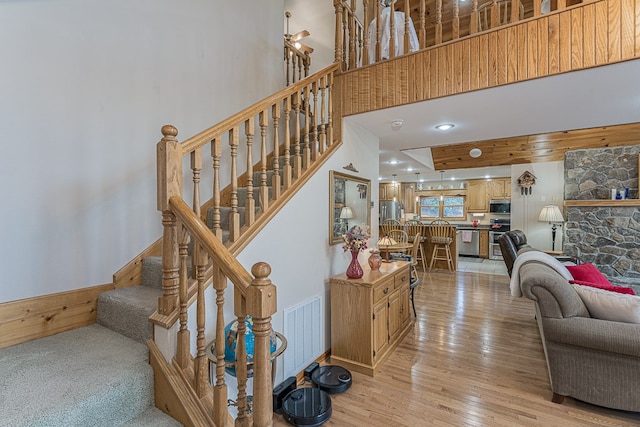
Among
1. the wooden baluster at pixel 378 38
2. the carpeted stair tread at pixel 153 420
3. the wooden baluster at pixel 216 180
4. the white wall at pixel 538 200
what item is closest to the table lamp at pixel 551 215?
the white wall at pixel 538 200

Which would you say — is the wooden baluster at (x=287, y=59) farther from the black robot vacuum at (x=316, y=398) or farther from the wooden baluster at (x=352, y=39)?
the black robot vacuum at (x=316, y=398)

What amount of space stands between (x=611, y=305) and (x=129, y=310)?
320 cm

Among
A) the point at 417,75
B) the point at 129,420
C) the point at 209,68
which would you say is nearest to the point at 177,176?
the point at 129,420

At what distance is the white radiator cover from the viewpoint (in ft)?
7.60

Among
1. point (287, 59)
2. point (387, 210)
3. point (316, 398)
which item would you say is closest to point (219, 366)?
point (316, 398)

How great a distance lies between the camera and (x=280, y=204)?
87.7 inches

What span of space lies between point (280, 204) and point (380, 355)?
163cm

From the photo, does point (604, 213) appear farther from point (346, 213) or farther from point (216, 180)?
point (216, 180)

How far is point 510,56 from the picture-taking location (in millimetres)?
2201

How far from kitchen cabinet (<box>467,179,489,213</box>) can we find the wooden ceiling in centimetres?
175

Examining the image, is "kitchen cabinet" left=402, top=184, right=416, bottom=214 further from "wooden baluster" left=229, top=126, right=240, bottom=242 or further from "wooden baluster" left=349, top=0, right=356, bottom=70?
"wooden baluster" left=229, top=126, right=240, bottom=242

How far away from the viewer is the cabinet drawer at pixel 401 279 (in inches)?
120

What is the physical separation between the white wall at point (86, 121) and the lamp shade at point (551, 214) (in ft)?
22.6

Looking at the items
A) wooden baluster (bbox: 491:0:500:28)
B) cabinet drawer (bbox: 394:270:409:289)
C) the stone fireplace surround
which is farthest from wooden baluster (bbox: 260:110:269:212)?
the stone fireplace surround
